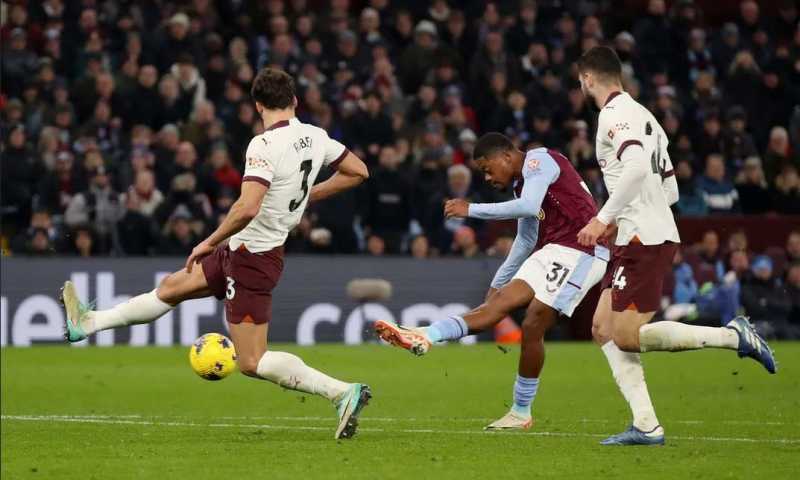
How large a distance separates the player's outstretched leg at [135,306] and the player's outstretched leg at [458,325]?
158 cm

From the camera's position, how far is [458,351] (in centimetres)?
2041

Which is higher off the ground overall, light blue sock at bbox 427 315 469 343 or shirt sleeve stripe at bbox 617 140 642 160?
shirt sleeve stripe at bbox 617 140 642 160

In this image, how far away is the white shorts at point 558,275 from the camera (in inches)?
433

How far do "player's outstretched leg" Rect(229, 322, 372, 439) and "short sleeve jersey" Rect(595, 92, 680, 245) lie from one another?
2102mm

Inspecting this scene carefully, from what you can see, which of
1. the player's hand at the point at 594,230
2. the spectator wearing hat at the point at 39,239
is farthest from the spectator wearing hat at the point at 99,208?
the player's hand at the point at 594,230

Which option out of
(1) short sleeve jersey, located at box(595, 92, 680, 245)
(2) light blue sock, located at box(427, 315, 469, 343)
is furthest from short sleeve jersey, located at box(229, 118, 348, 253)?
(1) short sleeve jersey, located at box(595, 92, 680, 245)

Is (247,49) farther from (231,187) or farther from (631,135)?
(631,135)

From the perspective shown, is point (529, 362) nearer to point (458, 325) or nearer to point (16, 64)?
point (458, 325)

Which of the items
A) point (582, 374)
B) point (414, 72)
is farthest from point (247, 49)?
point (582, 374)

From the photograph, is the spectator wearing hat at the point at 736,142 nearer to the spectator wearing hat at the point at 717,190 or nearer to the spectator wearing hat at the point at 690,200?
the spectator wearing hat at the point at 717,190

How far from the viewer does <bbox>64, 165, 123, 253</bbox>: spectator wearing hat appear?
21547 millimetres

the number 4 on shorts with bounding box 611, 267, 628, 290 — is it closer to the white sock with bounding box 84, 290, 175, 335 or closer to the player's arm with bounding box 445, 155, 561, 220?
the player's arm with bounding box 445, 155, 561, 220

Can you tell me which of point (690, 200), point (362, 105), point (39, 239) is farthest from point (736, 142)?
point (39, 239)

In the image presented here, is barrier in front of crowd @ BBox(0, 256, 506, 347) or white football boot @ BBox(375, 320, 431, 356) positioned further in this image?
barrier in front of crowd @ BBox(0, 256, 506, 347)
